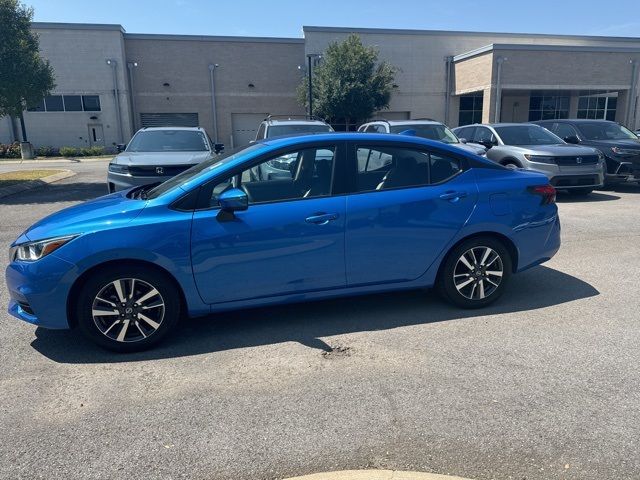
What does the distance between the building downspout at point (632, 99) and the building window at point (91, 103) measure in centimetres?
3851

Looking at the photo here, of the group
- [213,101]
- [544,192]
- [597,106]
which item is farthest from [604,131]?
[597,106]

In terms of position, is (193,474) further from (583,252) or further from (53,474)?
(583,252)

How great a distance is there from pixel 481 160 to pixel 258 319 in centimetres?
260

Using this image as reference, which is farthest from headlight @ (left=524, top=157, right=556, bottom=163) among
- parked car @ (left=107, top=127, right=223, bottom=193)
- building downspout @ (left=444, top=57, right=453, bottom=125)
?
building downspout @ (left=444, top=57, right=453, bottom=125)

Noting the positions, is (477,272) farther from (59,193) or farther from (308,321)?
(59,193)

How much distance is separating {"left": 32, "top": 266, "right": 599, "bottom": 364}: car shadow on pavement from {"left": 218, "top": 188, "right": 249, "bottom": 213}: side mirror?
1119 millimetres

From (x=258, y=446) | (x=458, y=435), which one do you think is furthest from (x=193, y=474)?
(x=458, y=435)

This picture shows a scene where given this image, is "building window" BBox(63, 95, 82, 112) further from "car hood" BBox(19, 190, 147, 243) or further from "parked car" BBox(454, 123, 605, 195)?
"car hood" BBox(19, 190, 147, 243)

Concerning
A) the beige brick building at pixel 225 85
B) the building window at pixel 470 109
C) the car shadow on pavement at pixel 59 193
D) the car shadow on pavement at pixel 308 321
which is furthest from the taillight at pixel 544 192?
the building window at pixel 470 109

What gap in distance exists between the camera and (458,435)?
2861mm

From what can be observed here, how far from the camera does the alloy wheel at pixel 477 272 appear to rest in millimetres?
4676

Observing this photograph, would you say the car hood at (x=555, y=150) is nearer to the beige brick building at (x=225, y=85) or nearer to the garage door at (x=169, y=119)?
the beige brick building at (x=225, y=85)

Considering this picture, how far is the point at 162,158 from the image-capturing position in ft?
31.3

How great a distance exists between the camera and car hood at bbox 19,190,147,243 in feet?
12.6
